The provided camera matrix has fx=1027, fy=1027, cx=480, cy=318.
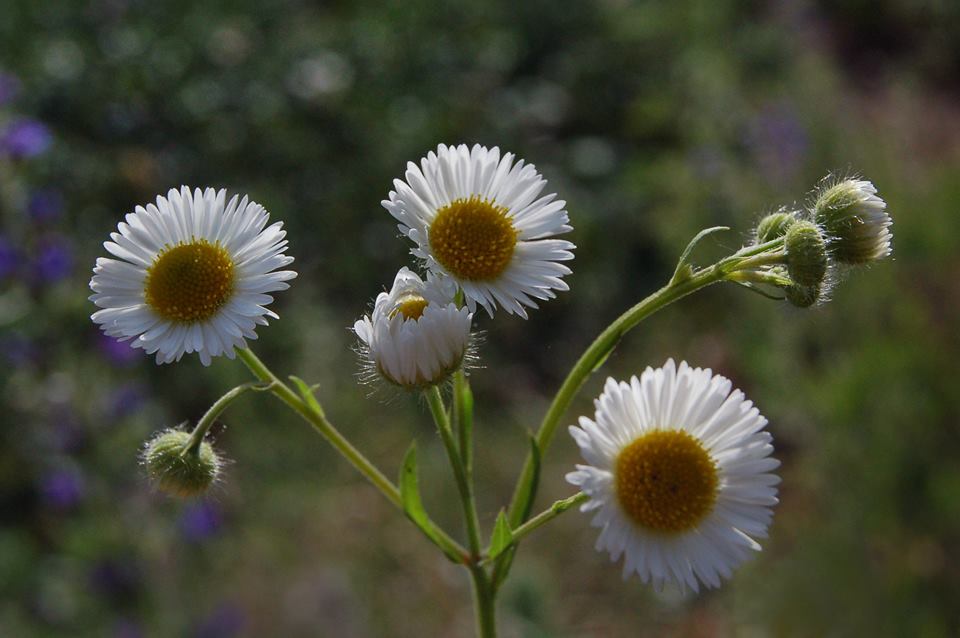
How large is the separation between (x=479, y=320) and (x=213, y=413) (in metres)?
2.68

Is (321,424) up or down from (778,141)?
down

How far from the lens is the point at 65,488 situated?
3219mm

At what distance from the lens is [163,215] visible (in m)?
1.15

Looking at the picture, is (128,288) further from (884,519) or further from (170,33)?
(170,33)

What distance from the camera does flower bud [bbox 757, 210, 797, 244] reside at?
3.84ft

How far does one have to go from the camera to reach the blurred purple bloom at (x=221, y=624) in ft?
10.6

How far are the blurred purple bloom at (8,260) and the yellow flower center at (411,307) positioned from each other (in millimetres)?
2404

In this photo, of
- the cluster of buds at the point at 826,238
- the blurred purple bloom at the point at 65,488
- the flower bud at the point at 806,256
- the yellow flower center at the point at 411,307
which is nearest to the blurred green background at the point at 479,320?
the blurred purple bloom at the point at 65,488

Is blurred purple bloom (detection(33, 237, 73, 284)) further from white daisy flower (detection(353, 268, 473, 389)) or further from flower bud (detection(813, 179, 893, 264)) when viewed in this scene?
flower bud (detection(813, 179, 893, 264))

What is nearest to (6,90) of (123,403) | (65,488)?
(123,403)

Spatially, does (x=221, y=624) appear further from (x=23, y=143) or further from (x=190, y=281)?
(x=190, y=281)

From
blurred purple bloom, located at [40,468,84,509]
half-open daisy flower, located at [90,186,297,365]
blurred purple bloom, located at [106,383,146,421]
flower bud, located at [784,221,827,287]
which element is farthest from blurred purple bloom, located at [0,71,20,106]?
flower bud, located at [784,221,827,287]

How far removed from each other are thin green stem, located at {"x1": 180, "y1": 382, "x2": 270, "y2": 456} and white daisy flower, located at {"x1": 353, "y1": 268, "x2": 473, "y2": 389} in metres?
0.13

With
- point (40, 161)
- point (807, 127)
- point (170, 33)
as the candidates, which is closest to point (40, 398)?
point (40, 161)
